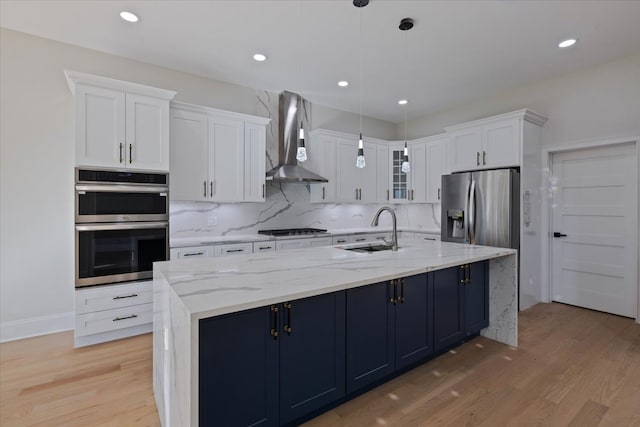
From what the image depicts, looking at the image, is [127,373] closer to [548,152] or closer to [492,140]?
[492,140]

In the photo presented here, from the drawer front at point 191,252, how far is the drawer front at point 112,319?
0.56 m

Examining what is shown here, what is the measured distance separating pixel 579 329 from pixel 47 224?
5.70 metres

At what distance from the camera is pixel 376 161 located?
214 inches

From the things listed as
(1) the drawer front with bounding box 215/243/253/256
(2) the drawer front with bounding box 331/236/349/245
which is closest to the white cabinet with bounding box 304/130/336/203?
(2) the drawer front with bounding box 331/236/349/245

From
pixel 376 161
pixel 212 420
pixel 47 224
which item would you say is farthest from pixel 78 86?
pixel 376 161

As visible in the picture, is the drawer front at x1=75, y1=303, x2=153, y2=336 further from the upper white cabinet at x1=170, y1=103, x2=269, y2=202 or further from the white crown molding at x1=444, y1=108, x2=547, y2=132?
the white crown molding at x1=444, y1=108, x2=547, y2=132

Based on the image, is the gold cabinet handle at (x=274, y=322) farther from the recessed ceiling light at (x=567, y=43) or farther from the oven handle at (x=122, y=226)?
the recessed ceiling light at (x=567, y=43)

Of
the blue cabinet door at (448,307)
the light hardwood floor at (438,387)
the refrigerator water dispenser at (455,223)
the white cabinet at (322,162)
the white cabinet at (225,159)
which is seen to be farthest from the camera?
the white cabinet at (322,162)

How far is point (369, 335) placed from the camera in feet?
6.56

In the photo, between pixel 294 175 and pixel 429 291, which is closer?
pixel 429 291

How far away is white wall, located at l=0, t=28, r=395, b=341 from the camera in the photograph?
301 cm

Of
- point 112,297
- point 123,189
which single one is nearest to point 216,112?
point 123,189

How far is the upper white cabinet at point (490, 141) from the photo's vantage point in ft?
12.6

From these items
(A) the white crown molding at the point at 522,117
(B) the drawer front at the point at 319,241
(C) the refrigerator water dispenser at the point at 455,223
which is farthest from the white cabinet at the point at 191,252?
(A) the white crown molding at the point at 522,117
